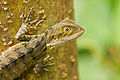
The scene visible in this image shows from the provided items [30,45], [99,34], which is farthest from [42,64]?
[99,34]

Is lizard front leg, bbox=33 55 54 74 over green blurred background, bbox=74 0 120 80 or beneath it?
over

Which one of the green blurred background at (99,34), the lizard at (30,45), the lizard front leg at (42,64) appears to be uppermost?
the lizard at (30,45)

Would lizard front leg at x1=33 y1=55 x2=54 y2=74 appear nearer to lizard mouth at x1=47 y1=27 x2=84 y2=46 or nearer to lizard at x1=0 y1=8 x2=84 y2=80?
lizard at x1=0 y1=8 x2=84 y2=80

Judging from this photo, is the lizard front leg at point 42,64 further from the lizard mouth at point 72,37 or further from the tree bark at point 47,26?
Answer: the lizard mouth at point 72,37

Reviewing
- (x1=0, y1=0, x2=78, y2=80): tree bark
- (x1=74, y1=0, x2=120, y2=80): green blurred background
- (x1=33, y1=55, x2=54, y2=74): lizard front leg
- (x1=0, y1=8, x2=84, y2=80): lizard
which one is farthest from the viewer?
(x1=74, y1=0, x2=120, y2=80): green blurred background

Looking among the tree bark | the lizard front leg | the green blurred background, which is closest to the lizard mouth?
the tree bark

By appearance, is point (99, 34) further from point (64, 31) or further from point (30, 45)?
point (30, 45)

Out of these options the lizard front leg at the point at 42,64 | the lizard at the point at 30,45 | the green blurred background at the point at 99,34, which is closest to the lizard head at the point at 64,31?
the lizard at the point at 30,45
